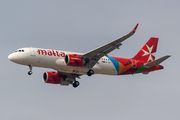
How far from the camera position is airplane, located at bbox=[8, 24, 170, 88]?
58.2 meters

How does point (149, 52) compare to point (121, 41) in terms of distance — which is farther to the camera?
point (149, 52)

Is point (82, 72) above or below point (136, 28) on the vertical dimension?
below

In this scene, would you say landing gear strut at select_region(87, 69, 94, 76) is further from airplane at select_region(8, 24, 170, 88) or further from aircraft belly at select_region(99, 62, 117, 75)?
aircraft belly at select_region(99, 62, 117, 75)

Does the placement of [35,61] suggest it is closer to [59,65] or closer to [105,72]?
[59,65]

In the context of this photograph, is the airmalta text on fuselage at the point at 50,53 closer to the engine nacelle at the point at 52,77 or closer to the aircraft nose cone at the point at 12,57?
the aircraft nose cone at the point at 12,57

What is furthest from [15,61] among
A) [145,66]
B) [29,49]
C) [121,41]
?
[145,66]

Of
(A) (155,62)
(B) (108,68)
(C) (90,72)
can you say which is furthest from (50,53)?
(A) (155,62)

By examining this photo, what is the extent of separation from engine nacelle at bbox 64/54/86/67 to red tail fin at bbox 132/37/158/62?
37.3 feet

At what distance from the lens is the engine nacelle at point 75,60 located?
5822 cm

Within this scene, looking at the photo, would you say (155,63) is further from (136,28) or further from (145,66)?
(136,28)

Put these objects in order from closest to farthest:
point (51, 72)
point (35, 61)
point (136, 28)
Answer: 1. point (136, 28)
2. point (35, 61)
3. point (51, 72)

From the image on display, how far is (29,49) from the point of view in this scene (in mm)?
58750

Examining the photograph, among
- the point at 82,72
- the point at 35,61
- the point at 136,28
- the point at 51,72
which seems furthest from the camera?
the point at 51,72

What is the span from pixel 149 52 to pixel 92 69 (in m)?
12.5
